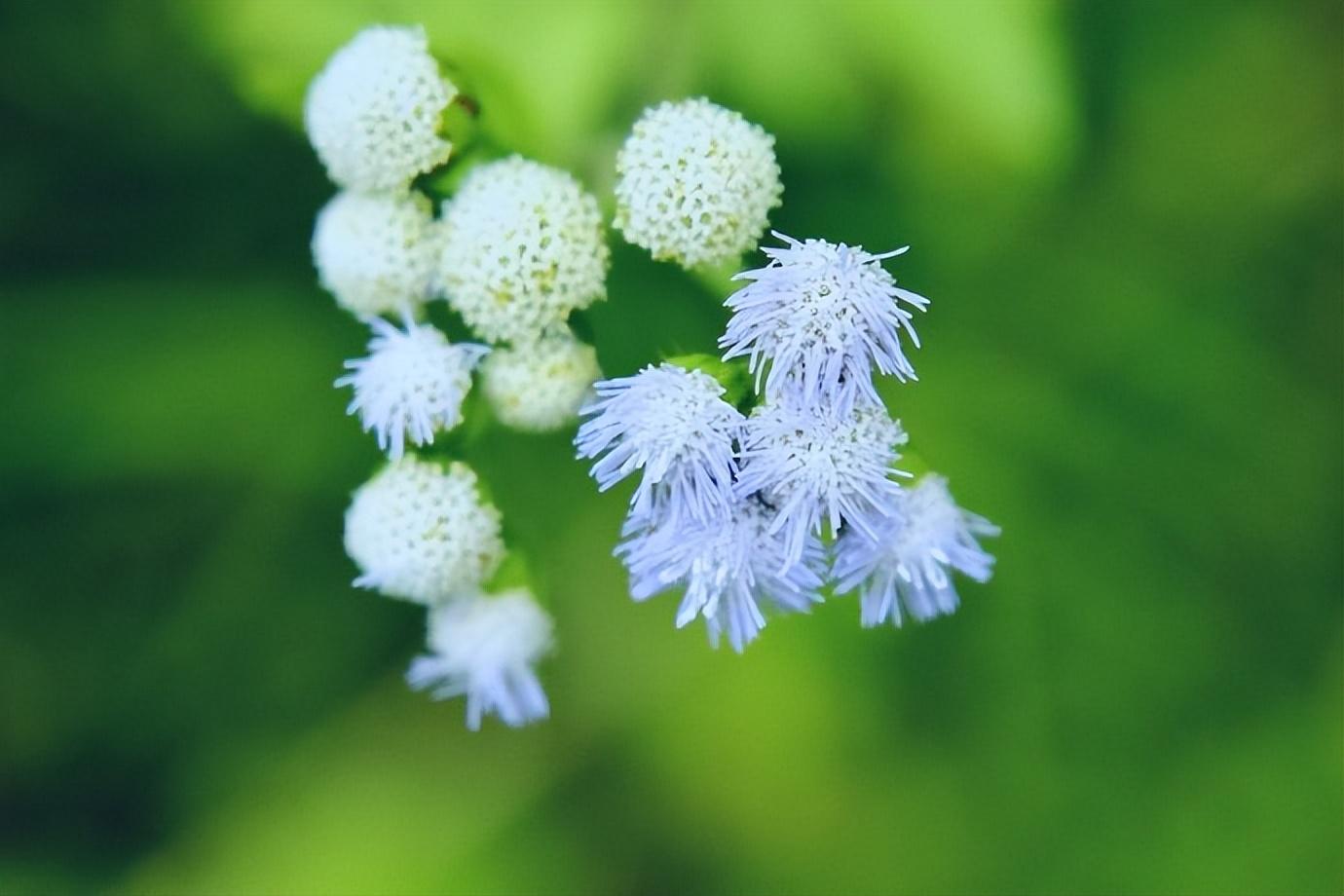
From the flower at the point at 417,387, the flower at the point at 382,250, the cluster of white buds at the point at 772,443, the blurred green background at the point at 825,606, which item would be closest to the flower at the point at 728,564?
the cluster of white buds at the point at 772,443

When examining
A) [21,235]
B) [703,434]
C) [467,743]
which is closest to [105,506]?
[21,235]

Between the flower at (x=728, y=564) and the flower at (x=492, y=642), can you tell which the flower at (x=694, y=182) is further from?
the flower at (x=492, y=642)

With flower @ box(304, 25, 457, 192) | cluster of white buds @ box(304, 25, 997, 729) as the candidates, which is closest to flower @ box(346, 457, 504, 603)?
cluster of white buds @ box(304, 25, 997, 729)

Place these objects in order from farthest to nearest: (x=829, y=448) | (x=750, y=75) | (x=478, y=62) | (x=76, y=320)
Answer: (x=76, y=320)
(x=750, y=75)
(x=478, y=62)
(x=829, y=448)

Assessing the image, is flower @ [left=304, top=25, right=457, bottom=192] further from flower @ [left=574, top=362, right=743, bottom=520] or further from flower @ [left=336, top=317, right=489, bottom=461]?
flower @ [left=574, top=362, right=743, bottom=520]

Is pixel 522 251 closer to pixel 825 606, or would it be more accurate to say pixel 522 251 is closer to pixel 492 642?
pixel 492 642

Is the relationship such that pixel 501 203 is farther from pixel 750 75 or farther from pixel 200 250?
Result: pixel 200 250
